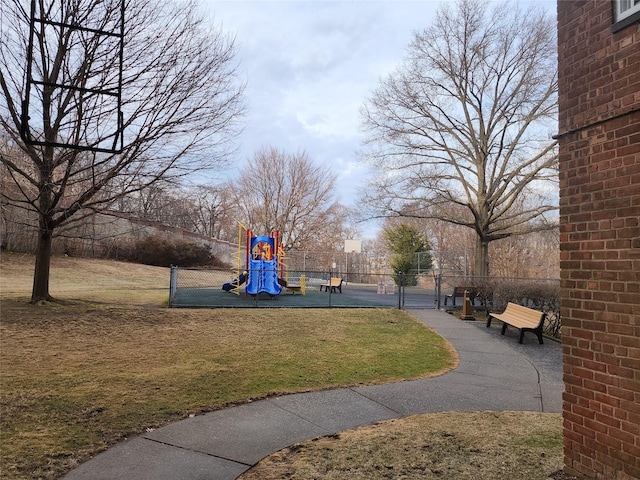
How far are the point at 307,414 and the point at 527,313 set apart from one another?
6.92 m

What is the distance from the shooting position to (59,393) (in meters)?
5.44

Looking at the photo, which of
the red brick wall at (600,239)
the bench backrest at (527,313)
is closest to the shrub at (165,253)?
the bench backrest at (527,313)

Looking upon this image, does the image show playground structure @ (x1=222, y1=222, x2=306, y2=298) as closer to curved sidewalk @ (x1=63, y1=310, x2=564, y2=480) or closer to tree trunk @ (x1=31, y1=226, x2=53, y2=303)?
tree trunk @ (x1=31, y1=226, x2=53, y2=303)

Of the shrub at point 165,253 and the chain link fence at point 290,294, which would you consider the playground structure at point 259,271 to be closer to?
the chain link fence at point 290,294

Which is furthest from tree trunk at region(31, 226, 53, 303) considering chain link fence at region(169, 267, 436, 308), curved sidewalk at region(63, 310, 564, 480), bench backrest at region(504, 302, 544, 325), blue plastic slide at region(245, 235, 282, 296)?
bench backrest at region(504, 302, 544, 325)

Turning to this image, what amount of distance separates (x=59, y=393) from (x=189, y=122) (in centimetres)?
724

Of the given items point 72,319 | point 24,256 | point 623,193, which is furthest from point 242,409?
point 24,256

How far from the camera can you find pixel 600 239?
10.6 feet

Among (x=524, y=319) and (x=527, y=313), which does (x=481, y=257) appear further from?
(x=524, y=319)

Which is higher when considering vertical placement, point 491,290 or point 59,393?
A: point 491,290

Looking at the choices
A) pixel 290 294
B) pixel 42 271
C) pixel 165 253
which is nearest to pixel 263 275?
pixel 290 294

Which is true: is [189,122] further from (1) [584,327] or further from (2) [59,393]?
(1) [584,327]

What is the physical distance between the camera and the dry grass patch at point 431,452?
3432 mm

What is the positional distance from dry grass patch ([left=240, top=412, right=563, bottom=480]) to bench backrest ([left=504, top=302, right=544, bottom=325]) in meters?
4.98
